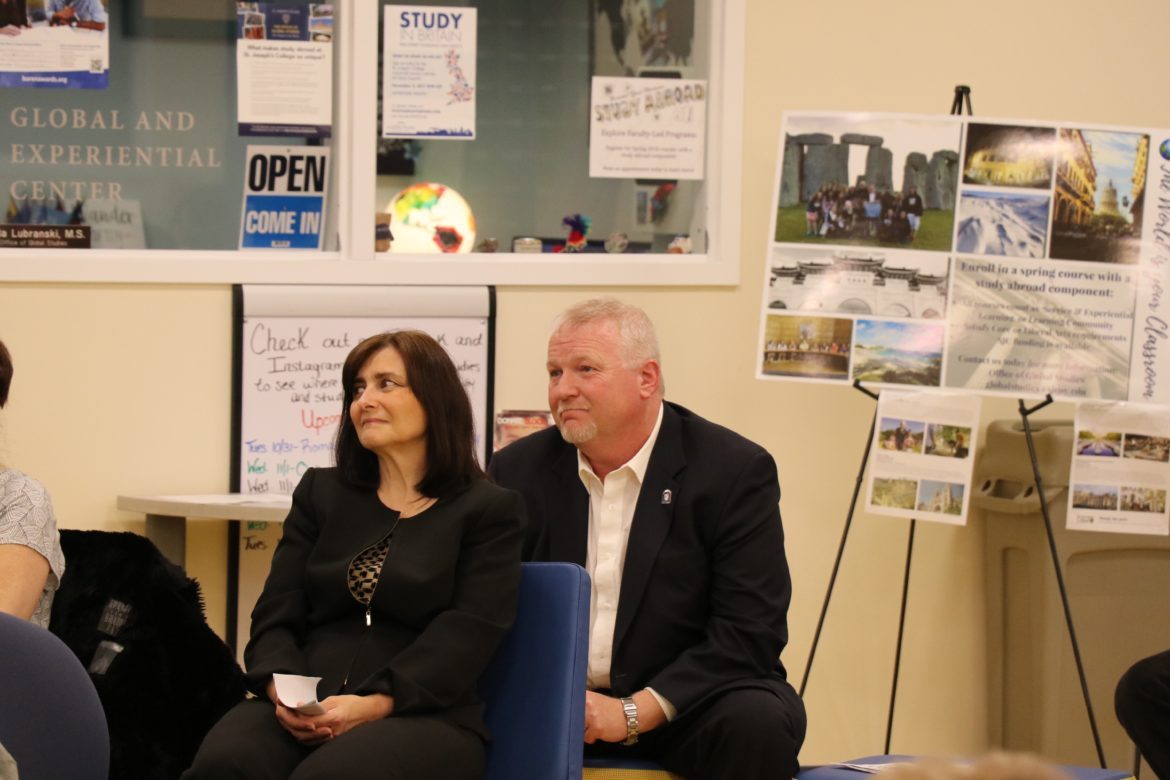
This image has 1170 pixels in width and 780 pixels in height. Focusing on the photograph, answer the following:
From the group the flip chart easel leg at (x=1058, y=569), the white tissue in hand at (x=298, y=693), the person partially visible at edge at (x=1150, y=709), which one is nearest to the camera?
the white tissue in hand at (x=298, y=693)

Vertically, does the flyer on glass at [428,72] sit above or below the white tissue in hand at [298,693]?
→ above

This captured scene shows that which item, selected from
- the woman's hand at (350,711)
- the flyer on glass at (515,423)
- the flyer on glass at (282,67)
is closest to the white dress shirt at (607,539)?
the woman's hand at (350,711)

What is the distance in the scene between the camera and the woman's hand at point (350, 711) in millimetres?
2279

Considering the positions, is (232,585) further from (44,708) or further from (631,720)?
(44,708)

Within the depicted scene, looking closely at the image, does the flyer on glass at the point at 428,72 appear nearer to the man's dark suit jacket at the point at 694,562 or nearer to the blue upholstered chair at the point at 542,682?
the man's dark suit jacket at the point at 694,562

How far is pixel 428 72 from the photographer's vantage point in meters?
3.97

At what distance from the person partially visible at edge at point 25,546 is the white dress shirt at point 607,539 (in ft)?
3.27

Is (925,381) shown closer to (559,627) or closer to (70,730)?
(559,627)

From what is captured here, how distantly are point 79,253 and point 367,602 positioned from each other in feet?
5.92

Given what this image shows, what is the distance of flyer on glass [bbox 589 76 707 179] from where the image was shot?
4.07 m

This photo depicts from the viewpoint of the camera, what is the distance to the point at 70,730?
6.17 ft

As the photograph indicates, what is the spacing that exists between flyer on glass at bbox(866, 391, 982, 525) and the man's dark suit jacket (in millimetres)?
899

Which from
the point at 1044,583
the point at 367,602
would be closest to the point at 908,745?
the point at 1044,583

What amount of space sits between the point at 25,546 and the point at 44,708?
71 centimetres
